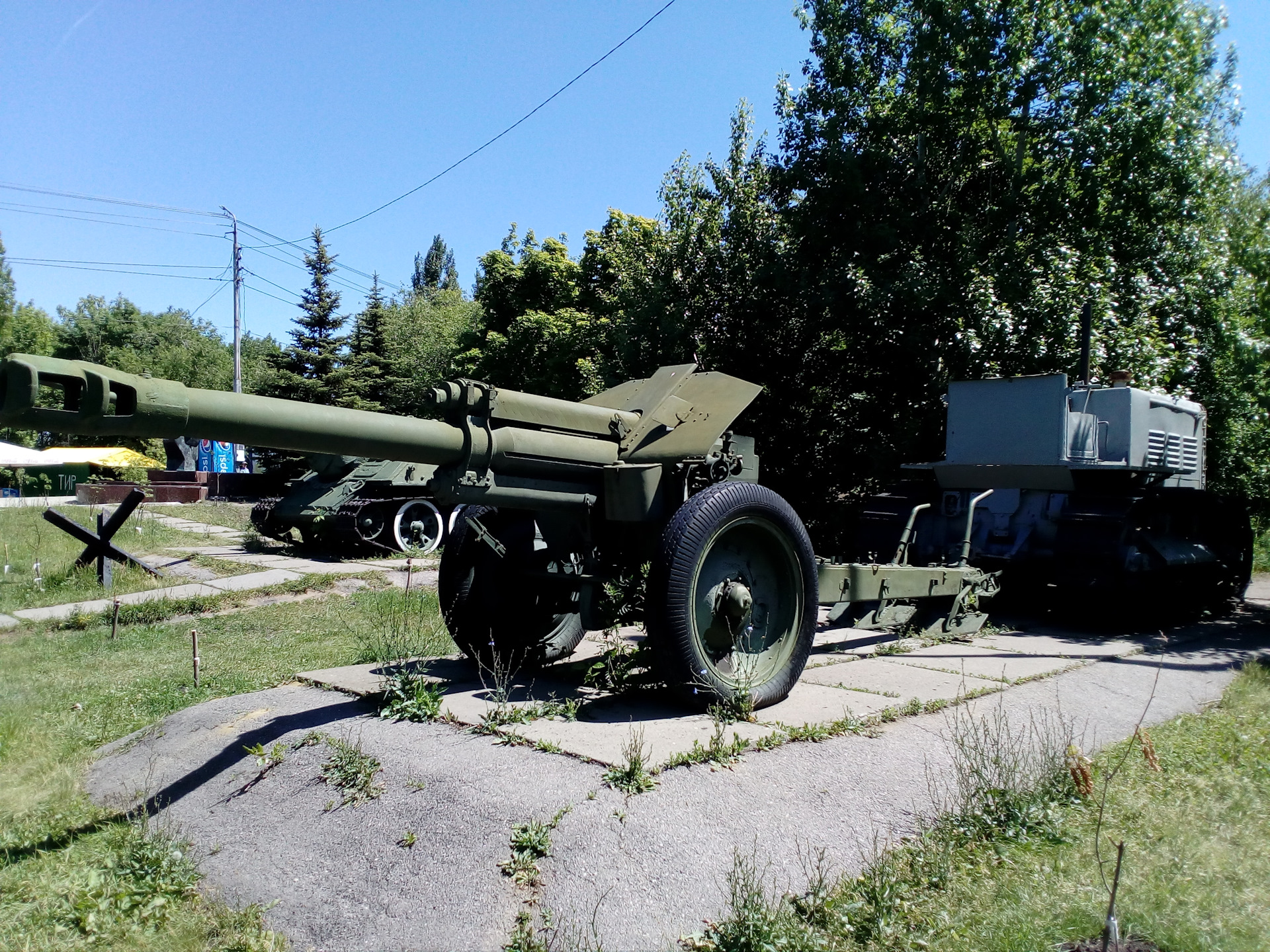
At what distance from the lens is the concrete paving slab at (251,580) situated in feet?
38.2

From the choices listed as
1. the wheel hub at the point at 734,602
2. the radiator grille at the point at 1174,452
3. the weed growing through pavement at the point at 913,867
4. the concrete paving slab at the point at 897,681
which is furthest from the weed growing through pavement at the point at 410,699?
the radiator grille at the point at 1174,452

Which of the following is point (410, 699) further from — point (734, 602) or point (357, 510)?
point (357, 510)

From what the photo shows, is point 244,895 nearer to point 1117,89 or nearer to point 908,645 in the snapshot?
point 908,645

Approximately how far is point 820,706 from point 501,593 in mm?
1866

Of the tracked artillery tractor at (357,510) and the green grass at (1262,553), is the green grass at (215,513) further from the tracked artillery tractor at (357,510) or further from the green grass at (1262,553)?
the green grass at (1262,553)

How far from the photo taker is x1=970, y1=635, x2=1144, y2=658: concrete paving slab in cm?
702

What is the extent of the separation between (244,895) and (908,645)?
4.89 m

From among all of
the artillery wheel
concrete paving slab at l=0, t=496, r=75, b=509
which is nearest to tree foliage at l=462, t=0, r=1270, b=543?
the artillery wheel

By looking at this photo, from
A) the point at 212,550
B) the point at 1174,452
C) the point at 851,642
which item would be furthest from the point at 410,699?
the point at 212,550

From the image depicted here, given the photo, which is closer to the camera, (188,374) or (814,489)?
(814,489)

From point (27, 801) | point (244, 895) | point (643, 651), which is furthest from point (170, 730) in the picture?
point (643, 651)

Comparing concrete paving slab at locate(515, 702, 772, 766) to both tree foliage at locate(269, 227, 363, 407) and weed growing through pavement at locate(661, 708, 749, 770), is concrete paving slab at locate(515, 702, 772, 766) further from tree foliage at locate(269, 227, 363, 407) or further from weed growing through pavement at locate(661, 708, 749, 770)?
tree foliage at locate(269, 227, 363, 407)

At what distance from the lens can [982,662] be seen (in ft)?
21.3

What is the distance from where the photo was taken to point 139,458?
86.4 ft
